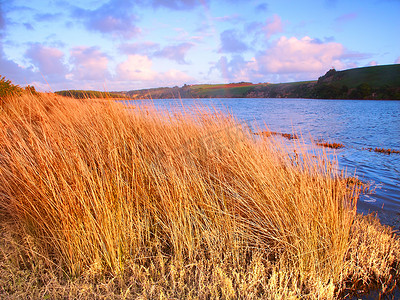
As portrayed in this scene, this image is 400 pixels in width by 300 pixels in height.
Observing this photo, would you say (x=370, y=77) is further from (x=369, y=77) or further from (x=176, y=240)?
(x=176, y=240)

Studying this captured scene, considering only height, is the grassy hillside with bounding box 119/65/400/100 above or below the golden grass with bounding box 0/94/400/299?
above

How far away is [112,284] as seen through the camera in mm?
2189

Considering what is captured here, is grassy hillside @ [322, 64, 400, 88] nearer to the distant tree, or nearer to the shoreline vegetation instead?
the shoreline vegetation

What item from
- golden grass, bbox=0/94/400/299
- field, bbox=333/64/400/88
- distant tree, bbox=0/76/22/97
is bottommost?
golden grass, bbox=0/94/400/299

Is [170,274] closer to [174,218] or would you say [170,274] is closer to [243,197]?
[174,218]

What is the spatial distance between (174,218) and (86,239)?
2.92ft

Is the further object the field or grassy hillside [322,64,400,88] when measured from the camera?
grassy hillside [322,64,400,88]

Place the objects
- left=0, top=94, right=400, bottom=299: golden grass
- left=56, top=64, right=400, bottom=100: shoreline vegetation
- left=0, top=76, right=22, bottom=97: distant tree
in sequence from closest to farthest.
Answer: left=0, top=94, right=400, bottom=299: golden grass < left=0, top=76, right=22, bottom=97: distant tree < left=56, top=64, right=400, bottom=100: shoreline vegetation

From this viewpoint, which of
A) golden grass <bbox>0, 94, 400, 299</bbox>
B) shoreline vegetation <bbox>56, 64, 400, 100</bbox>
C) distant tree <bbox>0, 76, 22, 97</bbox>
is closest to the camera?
golden grass <bbox>0, 94, 400, 299</bbox>

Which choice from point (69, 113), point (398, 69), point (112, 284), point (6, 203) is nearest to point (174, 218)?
point (112, 284)

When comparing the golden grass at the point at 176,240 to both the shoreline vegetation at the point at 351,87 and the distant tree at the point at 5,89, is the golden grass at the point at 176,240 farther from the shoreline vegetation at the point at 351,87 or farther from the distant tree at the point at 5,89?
the shoreline vegetation at the point at 351,87

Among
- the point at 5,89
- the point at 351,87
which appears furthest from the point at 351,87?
the point at 5,89

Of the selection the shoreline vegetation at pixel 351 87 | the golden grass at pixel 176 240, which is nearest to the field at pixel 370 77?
the shoreline vegetation at pixel 351 87

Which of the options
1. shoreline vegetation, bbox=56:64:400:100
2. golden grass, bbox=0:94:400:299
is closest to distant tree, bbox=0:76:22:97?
golden grass, bbox=0:94:400:299
